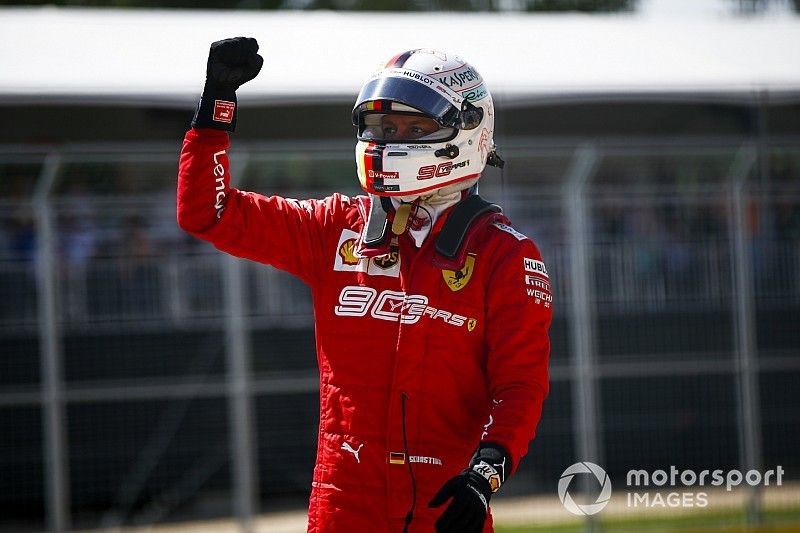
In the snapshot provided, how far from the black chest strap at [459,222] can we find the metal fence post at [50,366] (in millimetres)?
4102

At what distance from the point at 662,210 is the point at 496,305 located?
464 cm

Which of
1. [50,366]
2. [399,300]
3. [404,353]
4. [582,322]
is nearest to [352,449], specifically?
[404,353]

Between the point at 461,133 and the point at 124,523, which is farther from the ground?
the point at 461,133

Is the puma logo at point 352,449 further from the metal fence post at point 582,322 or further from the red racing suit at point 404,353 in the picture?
the metal fence post at point 582,322

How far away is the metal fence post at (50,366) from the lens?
7.05 m

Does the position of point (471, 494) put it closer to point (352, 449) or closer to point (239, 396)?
point (352, 449)

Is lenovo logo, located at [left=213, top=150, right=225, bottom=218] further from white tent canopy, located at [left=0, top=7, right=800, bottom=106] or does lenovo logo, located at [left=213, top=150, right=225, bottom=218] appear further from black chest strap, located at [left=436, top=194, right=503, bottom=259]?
white tent canopy, located at [left=0, top=7, right=800, bottom=106]

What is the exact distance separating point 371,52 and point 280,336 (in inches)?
145

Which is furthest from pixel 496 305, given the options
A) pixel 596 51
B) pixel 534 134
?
pixel 596 51

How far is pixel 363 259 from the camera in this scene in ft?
11.7

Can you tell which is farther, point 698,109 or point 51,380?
point 698,109

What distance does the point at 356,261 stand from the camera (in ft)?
11.8

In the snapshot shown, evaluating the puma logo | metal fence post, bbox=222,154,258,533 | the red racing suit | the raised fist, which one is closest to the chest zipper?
the red racing suit

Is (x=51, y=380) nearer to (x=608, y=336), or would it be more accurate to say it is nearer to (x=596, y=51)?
(x=608, y=336)
